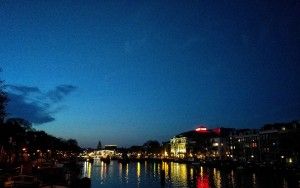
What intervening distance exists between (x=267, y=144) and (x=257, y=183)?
8208 cm

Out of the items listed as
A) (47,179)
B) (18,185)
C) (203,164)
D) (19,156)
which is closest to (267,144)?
(203,164)

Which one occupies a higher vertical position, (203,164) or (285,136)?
(285,136)

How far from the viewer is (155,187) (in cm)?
9756

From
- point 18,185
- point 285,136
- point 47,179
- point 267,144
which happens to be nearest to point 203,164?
point 267,144

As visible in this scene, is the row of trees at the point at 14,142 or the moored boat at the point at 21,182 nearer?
the moored boat at the point at 21,182

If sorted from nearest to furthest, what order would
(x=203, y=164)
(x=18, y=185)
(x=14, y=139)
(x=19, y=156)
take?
(x=18, y=185), (x=14, y=139), (x=19, y=156), (x=203, y=164)

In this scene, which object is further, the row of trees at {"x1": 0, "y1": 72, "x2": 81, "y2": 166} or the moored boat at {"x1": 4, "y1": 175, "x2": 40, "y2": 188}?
the row of trees at {"x1": 0, "y1": 72, "x2": 81, "y2": 166}

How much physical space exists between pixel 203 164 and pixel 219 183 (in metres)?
89.6

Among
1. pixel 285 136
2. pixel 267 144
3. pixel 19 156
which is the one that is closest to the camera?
pixel 19 156

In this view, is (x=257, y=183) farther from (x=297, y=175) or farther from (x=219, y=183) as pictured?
(x=297, y=175)

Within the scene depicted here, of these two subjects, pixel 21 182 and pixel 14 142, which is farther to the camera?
pixel 14 142

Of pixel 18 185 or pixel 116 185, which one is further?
pixel 116 185

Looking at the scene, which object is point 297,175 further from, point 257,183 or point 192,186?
point 192,186

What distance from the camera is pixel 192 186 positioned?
310ft
